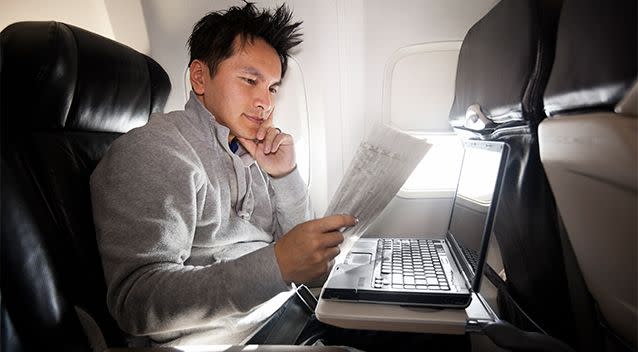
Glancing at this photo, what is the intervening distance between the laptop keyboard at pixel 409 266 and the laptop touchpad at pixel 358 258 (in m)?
0.04

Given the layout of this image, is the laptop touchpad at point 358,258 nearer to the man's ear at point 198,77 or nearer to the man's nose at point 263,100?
the man's nose at point 263,100

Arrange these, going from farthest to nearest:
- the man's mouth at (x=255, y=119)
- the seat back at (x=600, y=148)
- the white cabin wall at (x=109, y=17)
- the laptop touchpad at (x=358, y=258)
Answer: the white cabin wall at (x=109, y=17)
the man's mouth at (x=255, y=119)
the laptop touchpad at (x=358, y=258)
the seat back at (x=600, y=148)

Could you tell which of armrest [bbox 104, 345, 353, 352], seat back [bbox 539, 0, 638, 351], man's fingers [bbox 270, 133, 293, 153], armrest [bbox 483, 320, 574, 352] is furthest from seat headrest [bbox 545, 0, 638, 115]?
man's fingers [bbox 270, 133, 293, 153]

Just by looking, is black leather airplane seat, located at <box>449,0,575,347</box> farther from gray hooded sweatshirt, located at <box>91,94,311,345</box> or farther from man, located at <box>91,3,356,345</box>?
gray hooded sweatshirt, located at <box>91,94,311,345</box>

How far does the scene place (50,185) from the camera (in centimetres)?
76

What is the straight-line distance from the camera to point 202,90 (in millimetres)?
1160

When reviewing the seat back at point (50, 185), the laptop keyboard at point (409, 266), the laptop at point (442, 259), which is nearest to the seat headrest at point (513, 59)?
the laptop at point (442, 259)

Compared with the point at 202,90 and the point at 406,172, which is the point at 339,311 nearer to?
the point at 406,172

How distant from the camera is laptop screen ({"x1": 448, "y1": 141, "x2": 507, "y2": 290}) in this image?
32.8 inches

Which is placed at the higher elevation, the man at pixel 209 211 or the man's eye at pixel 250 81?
the man's eye at pixel 250 81

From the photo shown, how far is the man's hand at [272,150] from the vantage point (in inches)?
47.5

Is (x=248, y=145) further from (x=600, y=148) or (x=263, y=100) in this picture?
(x=600, y=148)

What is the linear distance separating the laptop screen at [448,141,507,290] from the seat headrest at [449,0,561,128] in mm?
105

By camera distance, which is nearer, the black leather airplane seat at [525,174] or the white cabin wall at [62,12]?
the black leather airplane seat at [525,174]
